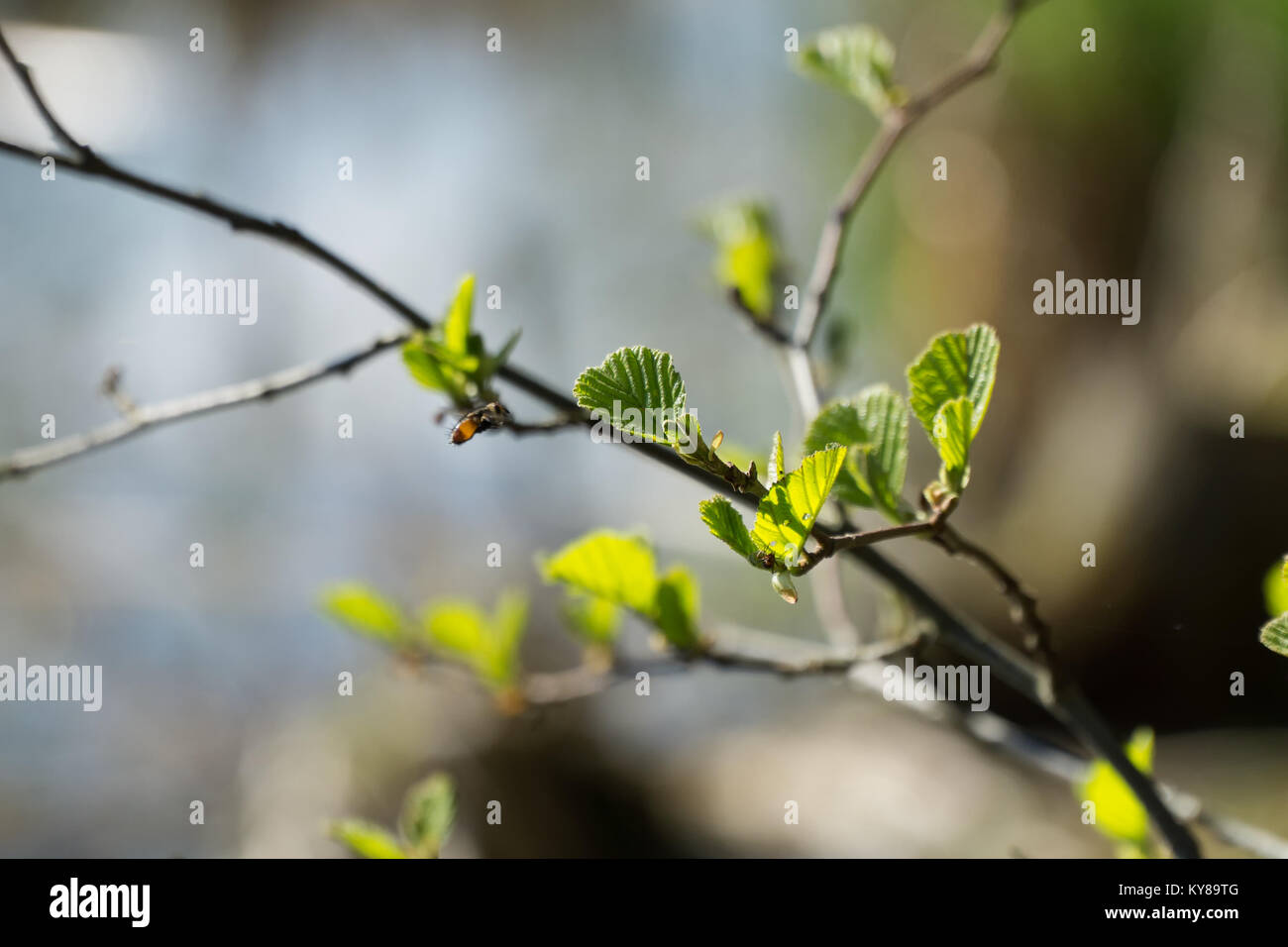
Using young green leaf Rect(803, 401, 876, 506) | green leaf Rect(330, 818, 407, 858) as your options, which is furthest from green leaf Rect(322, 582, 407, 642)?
young green leaf Rect(803, 401, 876, 506)

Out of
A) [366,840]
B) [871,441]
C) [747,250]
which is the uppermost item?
[747,250]

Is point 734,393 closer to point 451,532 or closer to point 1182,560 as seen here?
point 451,532

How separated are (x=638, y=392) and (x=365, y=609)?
25 cm

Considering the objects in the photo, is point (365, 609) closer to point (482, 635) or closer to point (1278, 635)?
point (482, 635)

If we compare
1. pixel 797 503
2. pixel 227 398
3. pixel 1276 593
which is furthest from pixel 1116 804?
pixel 227 398

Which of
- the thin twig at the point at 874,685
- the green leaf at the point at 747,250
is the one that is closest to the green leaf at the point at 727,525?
the thin twig at the point at 874,685

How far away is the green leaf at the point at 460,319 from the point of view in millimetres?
233

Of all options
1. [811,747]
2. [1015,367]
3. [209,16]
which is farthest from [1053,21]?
[209,16]

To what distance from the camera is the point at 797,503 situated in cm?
18

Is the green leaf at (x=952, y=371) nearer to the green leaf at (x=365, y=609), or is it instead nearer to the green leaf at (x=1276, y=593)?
the green leaf at (x=1276, y=593)

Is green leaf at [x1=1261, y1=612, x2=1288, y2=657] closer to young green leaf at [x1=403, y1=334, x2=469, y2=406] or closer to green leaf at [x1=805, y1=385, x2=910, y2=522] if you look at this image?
green leaf at [x1=805, y1=385, x2=910, y2=522]

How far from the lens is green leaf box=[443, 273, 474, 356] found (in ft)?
0.76

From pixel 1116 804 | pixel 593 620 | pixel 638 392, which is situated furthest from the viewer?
pixel 593 620

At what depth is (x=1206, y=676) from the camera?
102 centimetres
